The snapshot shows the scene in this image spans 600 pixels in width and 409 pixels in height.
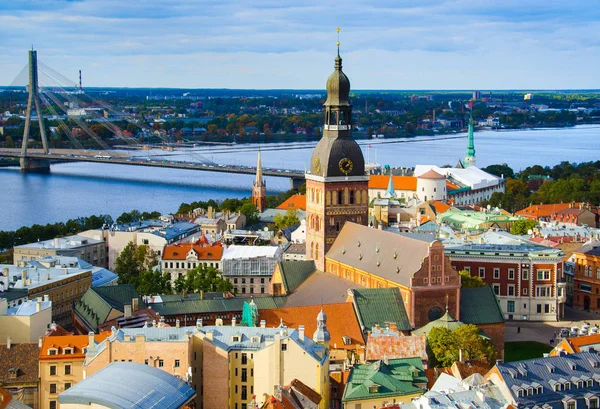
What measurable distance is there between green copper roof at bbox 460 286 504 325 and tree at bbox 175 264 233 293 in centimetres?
896

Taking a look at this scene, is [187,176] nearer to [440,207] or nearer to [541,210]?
[440,207]

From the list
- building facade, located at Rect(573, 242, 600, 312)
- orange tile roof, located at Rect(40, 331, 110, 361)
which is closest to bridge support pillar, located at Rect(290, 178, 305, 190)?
building facade, located at Rect(573, 242, 600, 312)

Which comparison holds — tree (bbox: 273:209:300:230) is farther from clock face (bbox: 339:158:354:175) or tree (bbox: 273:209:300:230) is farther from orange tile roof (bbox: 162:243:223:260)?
clock face (bbox: 339:158:354:175)

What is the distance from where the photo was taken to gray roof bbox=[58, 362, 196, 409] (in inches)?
808

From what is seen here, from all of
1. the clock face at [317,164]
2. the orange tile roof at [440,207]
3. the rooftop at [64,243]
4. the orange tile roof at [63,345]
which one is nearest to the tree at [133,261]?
the rooftop at [64,243]

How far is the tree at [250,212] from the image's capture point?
176 ft

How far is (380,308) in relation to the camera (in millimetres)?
28594

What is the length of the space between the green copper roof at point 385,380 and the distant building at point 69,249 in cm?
1945

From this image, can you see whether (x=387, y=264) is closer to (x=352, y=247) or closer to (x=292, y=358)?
(x=352, y=247)

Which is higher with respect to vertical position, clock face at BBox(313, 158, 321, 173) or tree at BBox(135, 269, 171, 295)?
clock face at BBox(313, 158, 321, 173)

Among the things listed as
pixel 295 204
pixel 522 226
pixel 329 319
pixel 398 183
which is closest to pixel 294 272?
pixel 329 319

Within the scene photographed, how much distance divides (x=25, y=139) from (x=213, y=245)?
165 feet

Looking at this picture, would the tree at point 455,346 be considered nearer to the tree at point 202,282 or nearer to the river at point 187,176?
the tree at point 202,282

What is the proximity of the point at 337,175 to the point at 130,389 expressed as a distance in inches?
532
